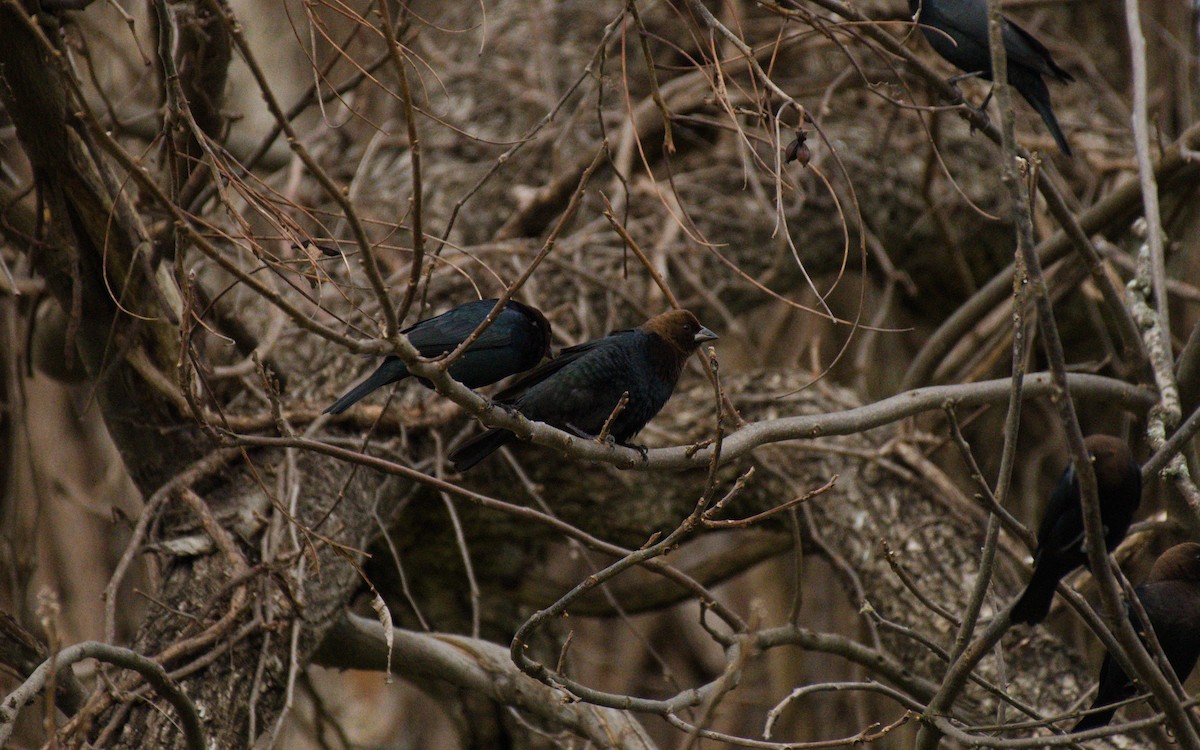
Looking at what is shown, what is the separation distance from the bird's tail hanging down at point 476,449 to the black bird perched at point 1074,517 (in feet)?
4.98

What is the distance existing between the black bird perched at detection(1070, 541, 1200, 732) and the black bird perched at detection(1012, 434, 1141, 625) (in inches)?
29.9

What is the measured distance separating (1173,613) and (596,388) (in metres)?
1.68

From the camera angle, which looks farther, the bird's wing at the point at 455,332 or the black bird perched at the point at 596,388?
the bird's wing at the point at 455,332

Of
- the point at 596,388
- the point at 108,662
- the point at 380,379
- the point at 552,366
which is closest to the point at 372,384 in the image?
the point at 380,379

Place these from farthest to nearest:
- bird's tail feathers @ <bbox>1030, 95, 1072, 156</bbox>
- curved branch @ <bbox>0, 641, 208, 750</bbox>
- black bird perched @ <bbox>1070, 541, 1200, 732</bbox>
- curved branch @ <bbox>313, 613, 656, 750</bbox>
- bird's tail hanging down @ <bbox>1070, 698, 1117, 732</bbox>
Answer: bird's tail feathers @ <bbox>1030, 95, 1072, 156</bbox> → curved branch @ <bbox>313, 613, 656, 750</bbox> → bird's tail hanging down @ <bbox>1070, 698, 1117, 732</bbox> → black bird perched @ <bbox>1070, 541, 1200, 732</bbox> → curved branch @ <bbox>0, 641, 208, 750</bbox>

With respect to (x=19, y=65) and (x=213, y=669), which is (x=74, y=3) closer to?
(x=19, y=65)

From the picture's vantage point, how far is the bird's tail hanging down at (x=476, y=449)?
3.25m

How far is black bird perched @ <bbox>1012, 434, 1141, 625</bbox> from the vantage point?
7.23ft

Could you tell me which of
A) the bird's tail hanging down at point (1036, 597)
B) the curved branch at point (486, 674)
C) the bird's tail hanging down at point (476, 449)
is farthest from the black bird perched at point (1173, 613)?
the bird's tail hanging down at point (476, 449)

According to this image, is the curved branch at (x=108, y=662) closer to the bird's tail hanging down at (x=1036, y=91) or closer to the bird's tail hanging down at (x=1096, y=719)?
the bird's tail hanging down at (x=1096, y=719)

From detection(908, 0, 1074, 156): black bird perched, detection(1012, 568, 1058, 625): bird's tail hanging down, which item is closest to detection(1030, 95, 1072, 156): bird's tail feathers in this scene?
detection(908, 0, 1074, 156): black bird perched

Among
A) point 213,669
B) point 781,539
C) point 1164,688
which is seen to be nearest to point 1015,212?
point 1164,688

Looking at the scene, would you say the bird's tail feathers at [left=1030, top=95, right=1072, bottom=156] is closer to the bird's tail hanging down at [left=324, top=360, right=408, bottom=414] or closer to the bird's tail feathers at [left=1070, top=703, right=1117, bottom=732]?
the bird's tail feathers at [left=1070, top=703, right=1117, bottom=732]

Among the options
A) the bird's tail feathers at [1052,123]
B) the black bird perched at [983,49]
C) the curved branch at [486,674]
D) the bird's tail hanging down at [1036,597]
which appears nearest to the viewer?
the bird's tail hanging down at [1036,597]
